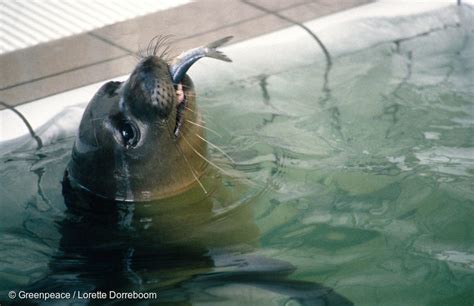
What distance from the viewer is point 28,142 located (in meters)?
4.93

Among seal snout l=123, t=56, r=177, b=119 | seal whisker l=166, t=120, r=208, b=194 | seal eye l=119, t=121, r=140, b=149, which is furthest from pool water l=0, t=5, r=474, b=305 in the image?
seal snout l=123, t=56, r=177, b=119

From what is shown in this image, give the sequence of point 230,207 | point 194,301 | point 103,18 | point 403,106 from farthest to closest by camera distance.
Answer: point 103,18, point 403,106, point 230,207, point 194,301

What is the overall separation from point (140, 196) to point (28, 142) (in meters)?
1.23

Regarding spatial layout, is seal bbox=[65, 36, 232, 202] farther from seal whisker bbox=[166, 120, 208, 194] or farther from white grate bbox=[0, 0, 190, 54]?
white grate bbox=[0, 0, 190, 54]

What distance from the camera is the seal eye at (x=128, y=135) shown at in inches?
149

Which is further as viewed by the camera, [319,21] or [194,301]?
[319,21]

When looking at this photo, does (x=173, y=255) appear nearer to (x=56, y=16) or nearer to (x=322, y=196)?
(x=322, y=196)

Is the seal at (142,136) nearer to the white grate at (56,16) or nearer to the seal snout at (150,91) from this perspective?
the seal snout at (150,91)

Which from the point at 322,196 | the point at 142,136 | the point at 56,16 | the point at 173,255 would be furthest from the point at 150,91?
the point at 56,16

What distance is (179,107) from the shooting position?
3867 millimetres

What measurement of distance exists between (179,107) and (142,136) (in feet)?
0.64

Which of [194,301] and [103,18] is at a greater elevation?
[103,18]

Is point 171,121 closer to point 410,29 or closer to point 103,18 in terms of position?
point 103,18

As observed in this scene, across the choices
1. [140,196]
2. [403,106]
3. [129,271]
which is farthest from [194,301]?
[403,106]
